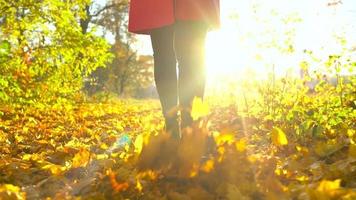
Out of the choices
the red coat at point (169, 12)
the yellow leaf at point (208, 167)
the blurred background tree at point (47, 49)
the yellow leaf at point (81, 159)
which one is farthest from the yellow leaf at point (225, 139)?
the blurred background tree at point (47, 49)

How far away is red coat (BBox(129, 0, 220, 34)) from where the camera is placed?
2824mm

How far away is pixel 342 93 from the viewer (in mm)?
4066

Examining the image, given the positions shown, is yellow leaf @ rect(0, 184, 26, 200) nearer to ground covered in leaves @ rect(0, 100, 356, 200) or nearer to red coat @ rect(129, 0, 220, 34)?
ground covered in leaves @ rect(0, 100, 356, 200)

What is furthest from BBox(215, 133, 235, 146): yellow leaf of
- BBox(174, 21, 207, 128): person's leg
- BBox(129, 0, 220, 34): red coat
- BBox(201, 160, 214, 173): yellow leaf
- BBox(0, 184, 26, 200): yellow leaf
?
BBox(0, 184, 26, 200): yellow leaf

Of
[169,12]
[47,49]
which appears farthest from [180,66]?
[47,49]

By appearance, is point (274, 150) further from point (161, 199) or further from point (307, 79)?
point (161, 199)

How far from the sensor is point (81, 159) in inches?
113

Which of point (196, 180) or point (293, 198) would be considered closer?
point (293, 198)

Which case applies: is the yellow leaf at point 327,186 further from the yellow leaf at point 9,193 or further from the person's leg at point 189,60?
the person's leg at point 189,60

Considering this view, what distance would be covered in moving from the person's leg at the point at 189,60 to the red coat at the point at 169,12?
0.07 meters

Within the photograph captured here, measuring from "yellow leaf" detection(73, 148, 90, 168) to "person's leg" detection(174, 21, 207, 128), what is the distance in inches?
27.6

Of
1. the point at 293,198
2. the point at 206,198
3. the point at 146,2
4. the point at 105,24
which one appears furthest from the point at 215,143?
the point at 105,24

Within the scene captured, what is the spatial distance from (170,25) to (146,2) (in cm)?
23

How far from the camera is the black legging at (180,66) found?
112 inches
